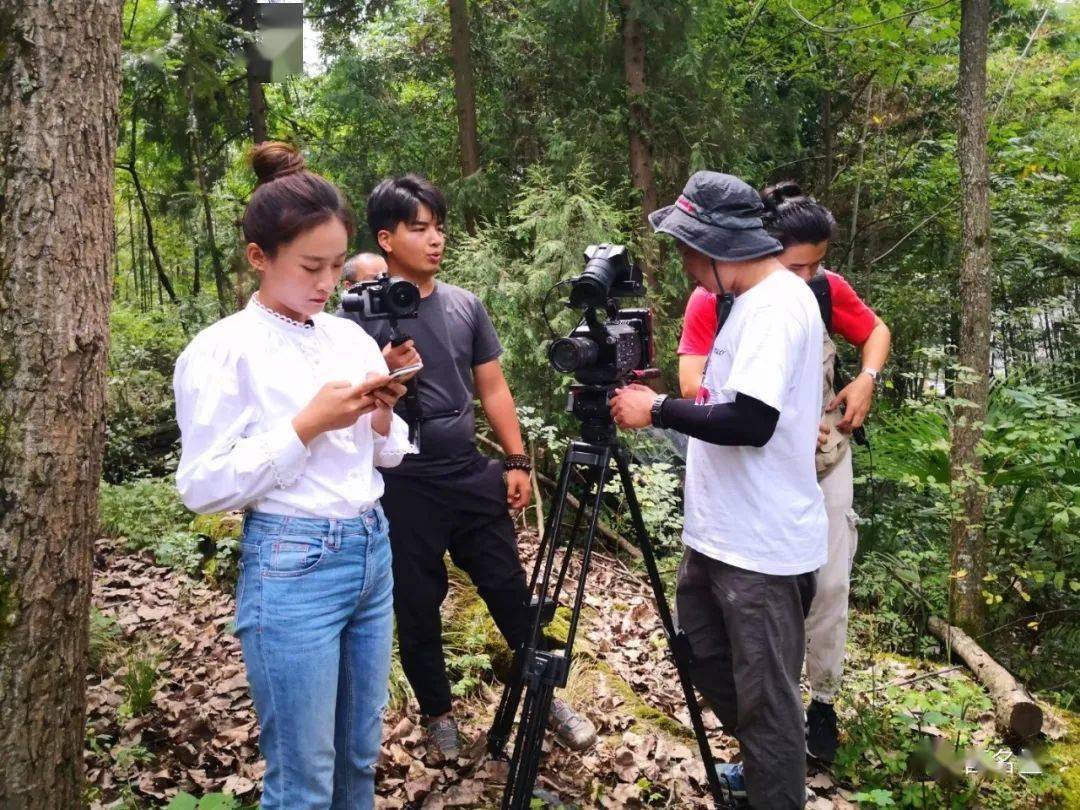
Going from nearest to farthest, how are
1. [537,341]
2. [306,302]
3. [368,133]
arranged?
[306,302] → [537,341] → [368,133]

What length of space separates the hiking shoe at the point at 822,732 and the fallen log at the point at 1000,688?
2.85 ft

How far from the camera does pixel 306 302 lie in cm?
178

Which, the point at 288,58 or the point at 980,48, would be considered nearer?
the point at 980,48

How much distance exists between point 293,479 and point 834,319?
2447mm

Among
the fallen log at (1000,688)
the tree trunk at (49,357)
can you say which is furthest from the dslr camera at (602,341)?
the fallen log at (1000,688)

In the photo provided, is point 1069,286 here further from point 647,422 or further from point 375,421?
point 375,421

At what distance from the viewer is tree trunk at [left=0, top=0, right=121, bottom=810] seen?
190 centimetres

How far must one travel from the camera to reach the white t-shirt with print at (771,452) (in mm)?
2105

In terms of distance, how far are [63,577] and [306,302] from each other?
3.30 ft

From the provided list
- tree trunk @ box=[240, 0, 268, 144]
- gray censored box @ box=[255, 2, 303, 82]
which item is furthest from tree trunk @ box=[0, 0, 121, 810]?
tree trunk @ box=[240, 0, 268, 144]

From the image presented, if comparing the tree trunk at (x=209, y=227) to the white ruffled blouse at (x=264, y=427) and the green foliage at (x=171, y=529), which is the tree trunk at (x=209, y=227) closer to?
the green foliage at (x=171, y=529)

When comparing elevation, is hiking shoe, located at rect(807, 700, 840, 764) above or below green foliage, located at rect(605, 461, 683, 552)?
below

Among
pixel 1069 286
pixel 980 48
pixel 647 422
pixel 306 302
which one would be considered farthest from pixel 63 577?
Answer: pixel 1069 286

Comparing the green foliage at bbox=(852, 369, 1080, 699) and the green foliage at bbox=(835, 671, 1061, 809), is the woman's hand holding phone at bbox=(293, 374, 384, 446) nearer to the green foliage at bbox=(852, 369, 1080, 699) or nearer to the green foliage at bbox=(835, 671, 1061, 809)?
the green foliage at bbox=(835, 671, 1061, 809)
